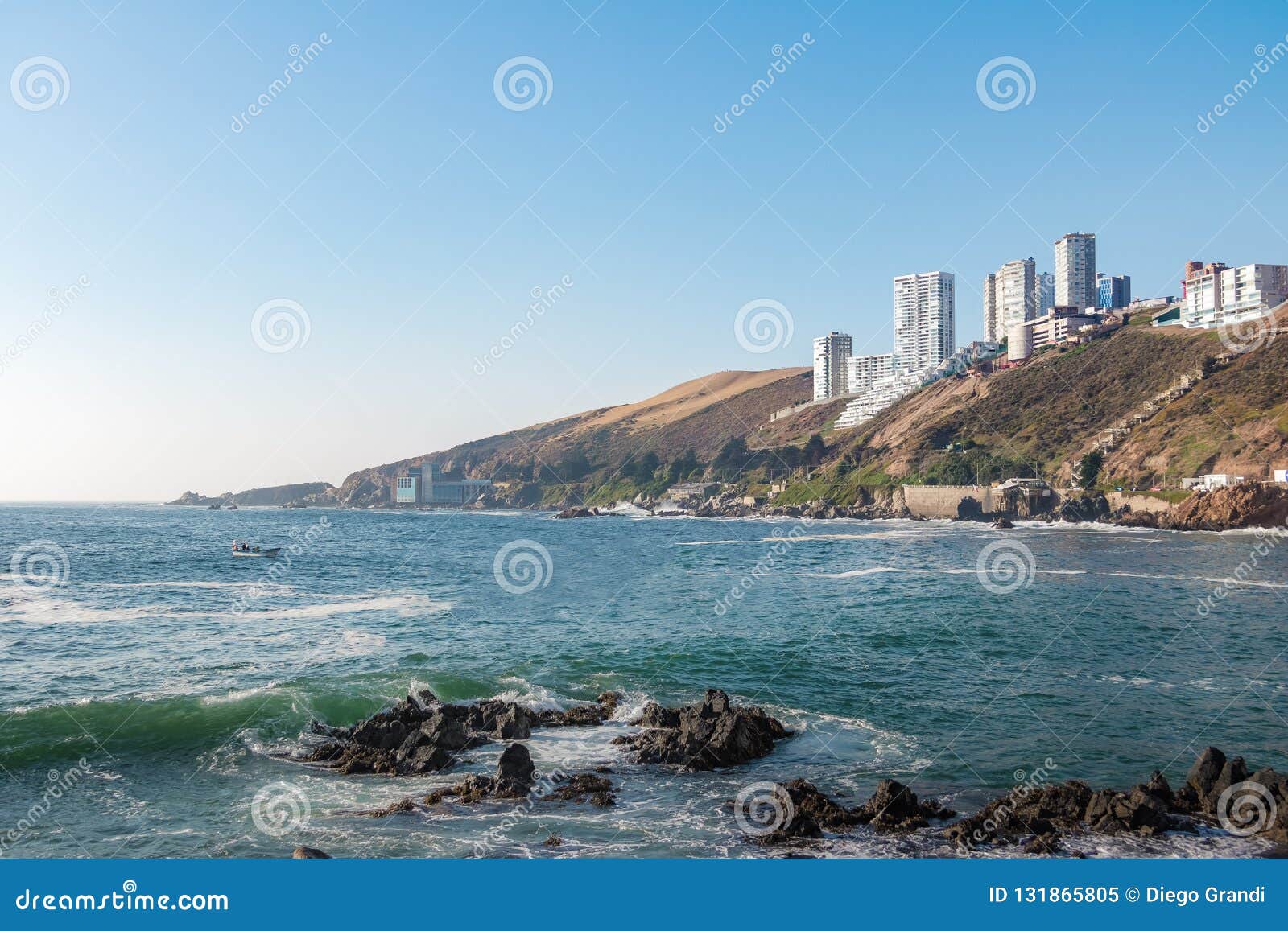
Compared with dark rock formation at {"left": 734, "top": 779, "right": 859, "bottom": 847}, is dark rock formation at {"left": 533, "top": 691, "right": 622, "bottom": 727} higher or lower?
lower

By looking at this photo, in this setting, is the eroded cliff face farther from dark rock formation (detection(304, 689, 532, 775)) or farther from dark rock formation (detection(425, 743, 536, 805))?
dark rock formation (detection(425, 743, 536, 805))

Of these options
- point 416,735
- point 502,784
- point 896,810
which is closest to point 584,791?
point 502,784

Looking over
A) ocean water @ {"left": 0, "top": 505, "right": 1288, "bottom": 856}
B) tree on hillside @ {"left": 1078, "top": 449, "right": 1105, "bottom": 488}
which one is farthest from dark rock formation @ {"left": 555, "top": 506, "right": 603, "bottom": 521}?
ocean water @ {"left": 0, "top": 505, "right": 1288, "bottom": 856}

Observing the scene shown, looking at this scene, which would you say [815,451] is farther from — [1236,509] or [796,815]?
[796,815]

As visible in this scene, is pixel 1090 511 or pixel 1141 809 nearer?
pixel 1141 809

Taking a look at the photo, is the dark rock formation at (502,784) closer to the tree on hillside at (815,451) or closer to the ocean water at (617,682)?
the ocean water at (617,682)

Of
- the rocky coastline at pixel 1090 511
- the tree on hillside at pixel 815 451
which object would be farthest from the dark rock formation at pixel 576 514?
the tree on hillside at pixel 815 451
